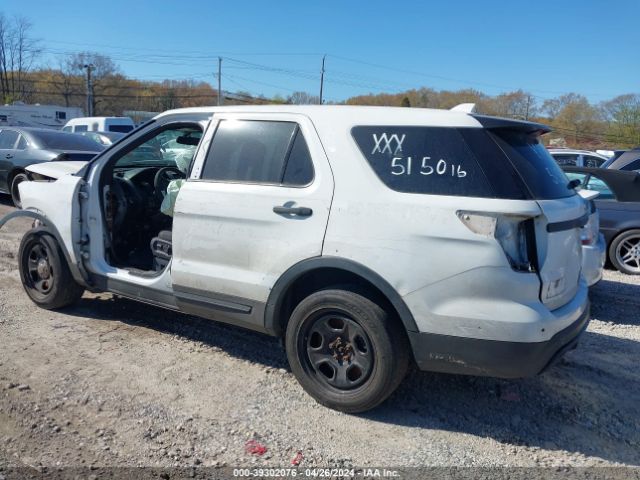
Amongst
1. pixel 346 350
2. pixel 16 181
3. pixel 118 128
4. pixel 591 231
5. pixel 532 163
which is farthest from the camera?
pixel 118 128

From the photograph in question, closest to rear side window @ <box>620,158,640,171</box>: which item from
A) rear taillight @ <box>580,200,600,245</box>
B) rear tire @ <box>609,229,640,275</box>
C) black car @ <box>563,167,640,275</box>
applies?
black car @ <box>563,167,640,275</box>

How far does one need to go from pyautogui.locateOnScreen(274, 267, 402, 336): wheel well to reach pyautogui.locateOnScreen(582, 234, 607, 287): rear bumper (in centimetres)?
265

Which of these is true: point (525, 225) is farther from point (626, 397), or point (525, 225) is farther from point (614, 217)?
point (614, 217)

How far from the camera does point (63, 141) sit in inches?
425

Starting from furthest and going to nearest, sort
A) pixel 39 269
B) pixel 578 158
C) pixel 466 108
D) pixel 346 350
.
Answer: pixel 578 158, pixel 39 269, pixel 466 108, pixel 346 350

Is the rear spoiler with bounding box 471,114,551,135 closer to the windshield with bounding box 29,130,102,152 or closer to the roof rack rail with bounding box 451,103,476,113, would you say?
the roof rack rail with bounding box 451,103,476,113

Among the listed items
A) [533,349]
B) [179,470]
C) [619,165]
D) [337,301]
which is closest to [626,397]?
[533,349]

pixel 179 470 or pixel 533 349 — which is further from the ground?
pixel 533 349

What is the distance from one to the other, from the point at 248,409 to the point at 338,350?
0.67 metres

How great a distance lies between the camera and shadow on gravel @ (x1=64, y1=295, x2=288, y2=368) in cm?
426

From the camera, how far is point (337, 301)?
3.25 meters

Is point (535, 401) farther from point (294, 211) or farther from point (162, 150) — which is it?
point (162, 150)

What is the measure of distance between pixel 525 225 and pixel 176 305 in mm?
2512

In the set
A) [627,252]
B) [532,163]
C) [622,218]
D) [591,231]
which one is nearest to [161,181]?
[532,163]
